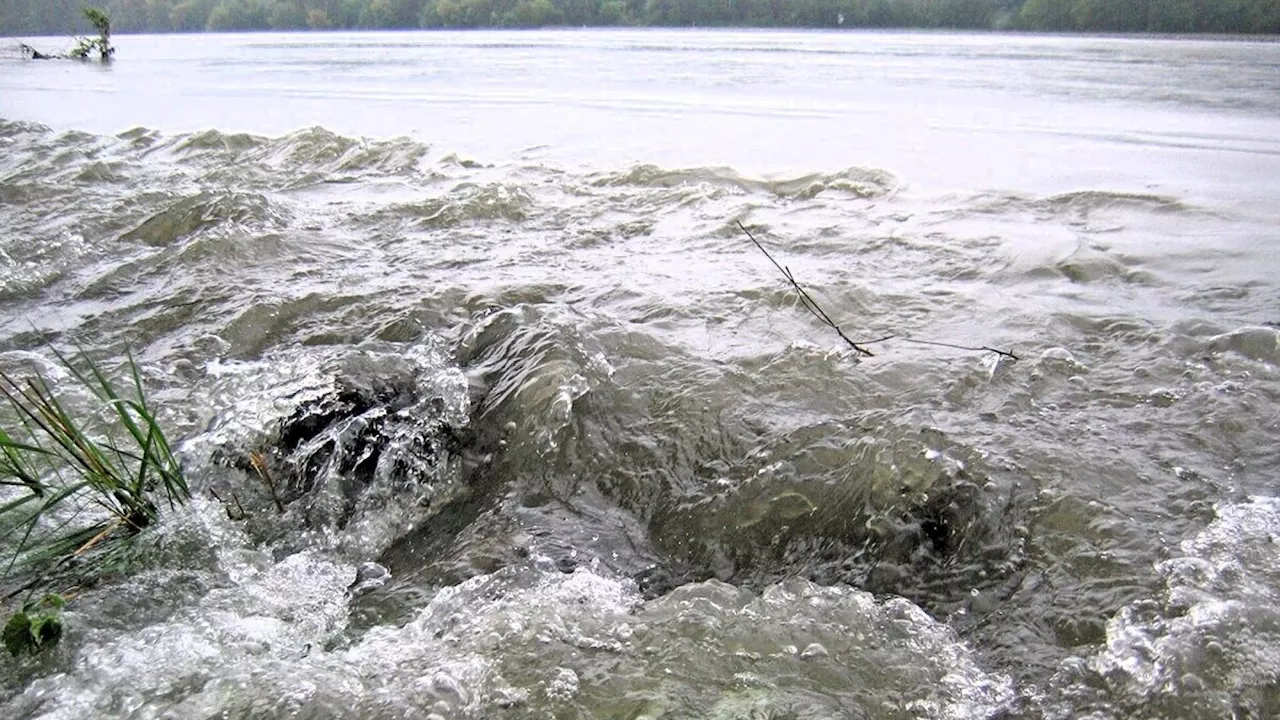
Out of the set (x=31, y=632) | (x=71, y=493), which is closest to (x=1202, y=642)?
(x=31, y=632)

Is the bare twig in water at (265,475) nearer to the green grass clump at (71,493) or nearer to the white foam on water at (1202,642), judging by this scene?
the green grass clump at (71,493)

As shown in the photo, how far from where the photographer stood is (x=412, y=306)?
3.88 meters

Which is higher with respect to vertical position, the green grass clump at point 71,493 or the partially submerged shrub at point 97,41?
the partially submerged shrub at point 97,41

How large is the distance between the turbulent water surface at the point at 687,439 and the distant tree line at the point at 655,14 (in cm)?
1192

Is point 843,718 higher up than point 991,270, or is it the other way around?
point 991,270

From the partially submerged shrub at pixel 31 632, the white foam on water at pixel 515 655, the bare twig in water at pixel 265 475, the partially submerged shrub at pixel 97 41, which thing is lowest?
the white foam on water at pixel 515 655

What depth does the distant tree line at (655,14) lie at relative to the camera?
16.0 meters

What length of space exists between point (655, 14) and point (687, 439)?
36785 millimetres

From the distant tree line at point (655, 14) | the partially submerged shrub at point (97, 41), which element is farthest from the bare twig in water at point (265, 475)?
the partially submerged shrub at point (97, 41)

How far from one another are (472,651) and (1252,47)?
59.0ft

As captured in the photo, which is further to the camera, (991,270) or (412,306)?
(991,270)

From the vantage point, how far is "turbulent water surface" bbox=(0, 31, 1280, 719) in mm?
1749

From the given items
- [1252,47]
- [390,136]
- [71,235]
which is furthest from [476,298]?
[1252,47]

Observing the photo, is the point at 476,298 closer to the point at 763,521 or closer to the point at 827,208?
the point at 763,521
